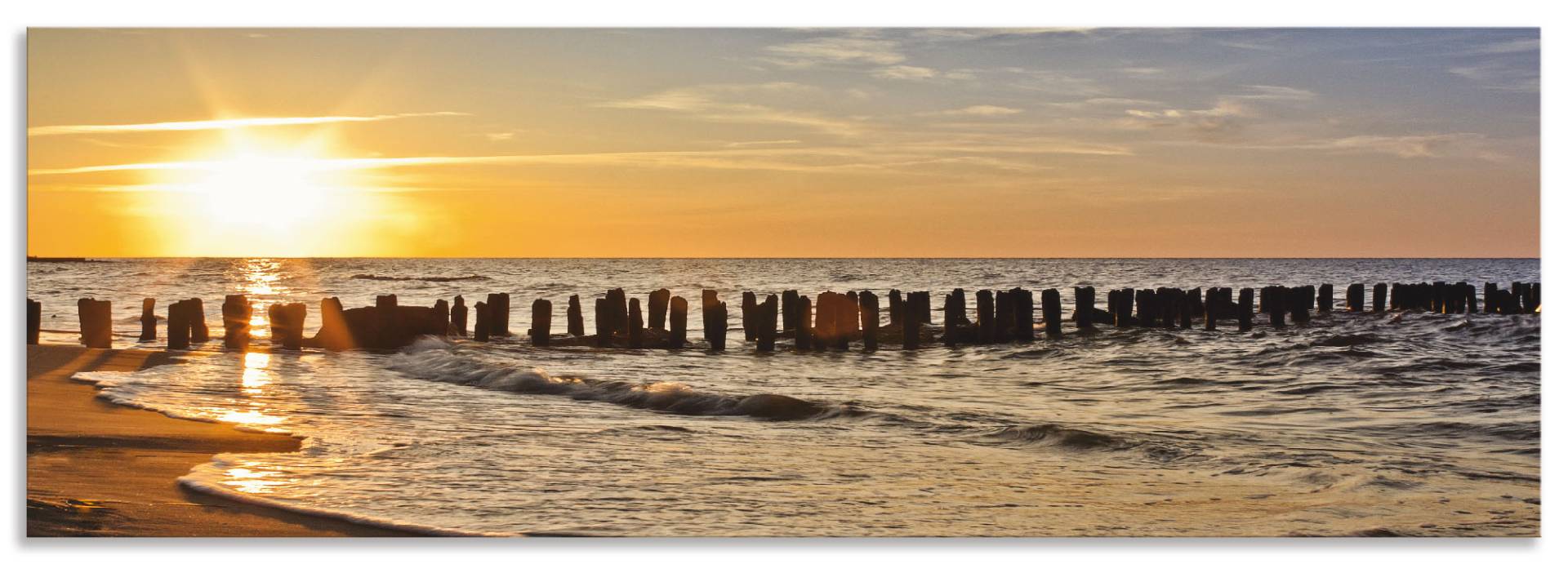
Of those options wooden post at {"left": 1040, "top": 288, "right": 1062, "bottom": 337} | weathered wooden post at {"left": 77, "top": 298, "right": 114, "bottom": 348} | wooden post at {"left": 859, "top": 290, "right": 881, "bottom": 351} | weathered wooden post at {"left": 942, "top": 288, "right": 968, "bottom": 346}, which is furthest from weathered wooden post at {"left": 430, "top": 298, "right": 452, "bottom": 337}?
wooden post at {"left": 1040, "top": 288, "right": 1062, "bottom": 337}

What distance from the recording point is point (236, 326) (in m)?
14.9

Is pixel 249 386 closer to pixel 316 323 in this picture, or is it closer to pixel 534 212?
pixel 534 212

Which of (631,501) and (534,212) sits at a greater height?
(534,212)

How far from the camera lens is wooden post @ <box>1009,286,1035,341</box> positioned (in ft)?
52.7

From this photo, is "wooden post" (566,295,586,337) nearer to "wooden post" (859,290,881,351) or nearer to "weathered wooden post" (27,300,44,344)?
"wooden post" (859,290,881,351)

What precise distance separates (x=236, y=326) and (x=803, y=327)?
6.57m

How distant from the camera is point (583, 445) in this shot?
7.94m

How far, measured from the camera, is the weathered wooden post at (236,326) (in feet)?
48.5

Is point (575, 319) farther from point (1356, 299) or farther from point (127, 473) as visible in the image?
point (1356, 299)

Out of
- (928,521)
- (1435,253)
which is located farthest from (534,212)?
(1435,253)

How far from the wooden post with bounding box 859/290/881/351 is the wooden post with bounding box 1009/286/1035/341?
175 cm

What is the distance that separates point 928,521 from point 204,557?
351 centimetres

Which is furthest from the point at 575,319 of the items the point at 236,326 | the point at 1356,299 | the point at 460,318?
the point at 1356,299

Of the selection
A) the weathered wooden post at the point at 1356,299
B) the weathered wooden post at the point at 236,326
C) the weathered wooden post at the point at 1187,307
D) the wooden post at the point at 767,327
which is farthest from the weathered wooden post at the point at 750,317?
the weathered wooden post at the point at 1356,299
